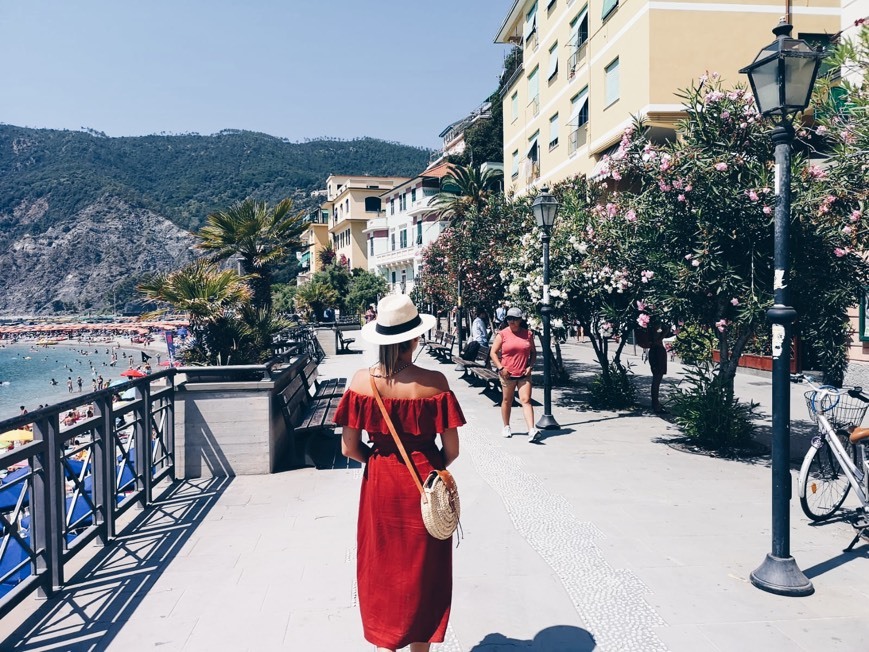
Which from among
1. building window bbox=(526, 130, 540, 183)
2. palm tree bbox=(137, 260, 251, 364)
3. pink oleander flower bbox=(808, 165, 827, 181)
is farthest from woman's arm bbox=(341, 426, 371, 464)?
building window bbox=(526, 130, 540, 183)

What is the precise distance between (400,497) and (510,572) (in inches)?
77.8

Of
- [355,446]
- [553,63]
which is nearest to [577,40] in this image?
[553,63]

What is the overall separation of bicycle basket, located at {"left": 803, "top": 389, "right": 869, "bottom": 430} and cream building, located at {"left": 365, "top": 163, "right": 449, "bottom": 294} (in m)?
42.0

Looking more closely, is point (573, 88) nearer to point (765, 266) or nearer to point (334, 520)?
point (765, 266)

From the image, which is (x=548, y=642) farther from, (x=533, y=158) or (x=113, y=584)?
(x=533, y=158)

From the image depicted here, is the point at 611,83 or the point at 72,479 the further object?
the point at 611,83

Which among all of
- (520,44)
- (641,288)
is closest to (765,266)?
(641,288)

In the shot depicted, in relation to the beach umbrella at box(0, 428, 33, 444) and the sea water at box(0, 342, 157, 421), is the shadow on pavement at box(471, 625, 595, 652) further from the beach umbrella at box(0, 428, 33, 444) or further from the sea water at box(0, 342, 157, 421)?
the sea water at box(0, 342, 157, 421)

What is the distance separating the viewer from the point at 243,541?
5379 mm

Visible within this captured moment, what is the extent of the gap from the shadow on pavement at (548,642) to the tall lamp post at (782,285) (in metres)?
1.49

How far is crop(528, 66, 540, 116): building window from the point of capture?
28578mm

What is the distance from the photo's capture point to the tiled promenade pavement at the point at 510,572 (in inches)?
151

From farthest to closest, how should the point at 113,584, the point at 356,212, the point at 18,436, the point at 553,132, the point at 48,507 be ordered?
the point at 356,212
the point at 553,132
the point at 18,436
the point at 113,584
the point at 48,507

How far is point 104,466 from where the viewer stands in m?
5.28
